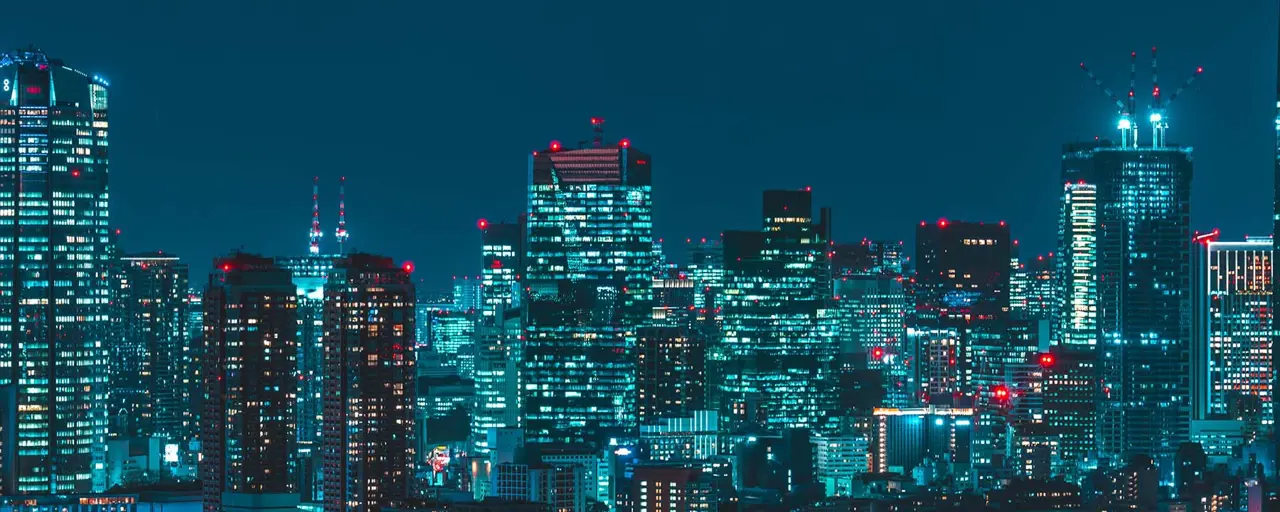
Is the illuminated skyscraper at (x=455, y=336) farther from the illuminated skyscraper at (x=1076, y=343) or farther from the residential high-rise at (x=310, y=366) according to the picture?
the residential high-rise at (x=310, y=366)

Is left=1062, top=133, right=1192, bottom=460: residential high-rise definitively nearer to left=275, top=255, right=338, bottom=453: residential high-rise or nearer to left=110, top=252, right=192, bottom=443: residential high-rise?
left=110, top=252, right=192, bottom=443: residential high-rise

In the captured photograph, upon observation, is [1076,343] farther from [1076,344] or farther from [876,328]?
[876,328]

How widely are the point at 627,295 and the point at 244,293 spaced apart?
24.5 m

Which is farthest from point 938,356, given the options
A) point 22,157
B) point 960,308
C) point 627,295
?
point 22,157

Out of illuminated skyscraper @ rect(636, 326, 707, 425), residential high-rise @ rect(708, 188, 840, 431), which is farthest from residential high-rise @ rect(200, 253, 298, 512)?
residential high-rise @ rect(708, 188, 840, 431)

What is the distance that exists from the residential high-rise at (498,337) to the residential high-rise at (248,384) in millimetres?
11620

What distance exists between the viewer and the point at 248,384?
49094 millimetres

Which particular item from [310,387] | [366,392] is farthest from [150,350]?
[366,392]

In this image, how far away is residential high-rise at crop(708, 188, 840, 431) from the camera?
73375 millimetres

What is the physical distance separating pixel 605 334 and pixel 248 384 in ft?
70.2

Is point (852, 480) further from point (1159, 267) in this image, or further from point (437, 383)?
point (1159, 267)

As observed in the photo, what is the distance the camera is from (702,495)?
5388 centimetres

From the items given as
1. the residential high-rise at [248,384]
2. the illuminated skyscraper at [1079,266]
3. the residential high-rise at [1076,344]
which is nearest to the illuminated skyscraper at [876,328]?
Result: the residential high-rise at [1076,344]

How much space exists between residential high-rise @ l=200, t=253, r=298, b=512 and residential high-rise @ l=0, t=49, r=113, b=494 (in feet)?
22.9
